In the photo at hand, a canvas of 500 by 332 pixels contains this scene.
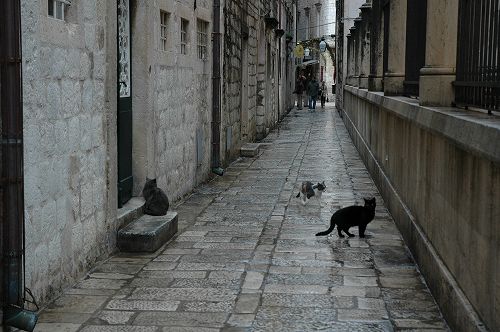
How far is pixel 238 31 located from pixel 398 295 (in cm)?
1109

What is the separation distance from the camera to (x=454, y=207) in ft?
17.7

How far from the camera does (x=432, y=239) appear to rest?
6.34m

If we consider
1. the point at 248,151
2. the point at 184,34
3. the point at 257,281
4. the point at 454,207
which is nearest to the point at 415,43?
the point at 184,34

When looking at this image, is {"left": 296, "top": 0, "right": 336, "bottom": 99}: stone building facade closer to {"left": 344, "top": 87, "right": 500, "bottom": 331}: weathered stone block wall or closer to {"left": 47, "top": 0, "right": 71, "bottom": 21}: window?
{"left": 344, "top": 87, "right": 500, "bottom": 331}: weathered stone block wall

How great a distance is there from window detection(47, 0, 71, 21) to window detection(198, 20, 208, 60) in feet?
19.5

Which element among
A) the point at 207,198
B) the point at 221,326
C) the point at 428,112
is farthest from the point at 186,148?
the point at 221,326

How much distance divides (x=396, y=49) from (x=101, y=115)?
5.40 meters

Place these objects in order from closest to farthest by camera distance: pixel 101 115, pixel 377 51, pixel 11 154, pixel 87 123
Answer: pixel 11 154 → pixel 87 123 → pixel 101 115 → pixel 377 51

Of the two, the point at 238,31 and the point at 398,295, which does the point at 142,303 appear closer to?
the point at 398,295

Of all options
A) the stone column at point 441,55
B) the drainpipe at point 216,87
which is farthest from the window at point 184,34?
the stone column at point 441,55

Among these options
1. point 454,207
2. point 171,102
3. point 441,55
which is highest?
point 441,55

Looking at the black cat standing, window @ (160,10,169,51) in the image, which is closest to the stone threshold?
the black cat standing

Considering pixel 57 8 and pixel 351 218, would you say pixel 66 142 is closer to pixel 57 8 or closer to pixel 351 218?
pixel 57 8

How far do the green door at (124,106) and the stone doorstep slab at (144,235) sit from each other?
0.41m
